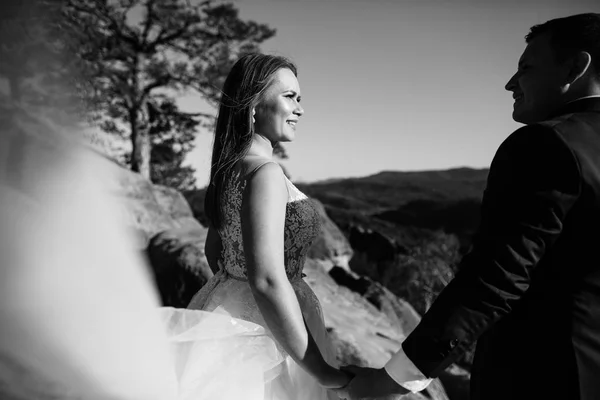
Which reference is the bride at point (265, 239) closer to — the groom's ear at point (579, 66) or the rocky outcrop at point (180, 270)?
the groom's ear at point (579, 66)

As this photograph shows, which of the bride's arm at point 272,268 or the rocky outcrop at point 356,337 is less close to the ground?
the bride's arm at point 272,268

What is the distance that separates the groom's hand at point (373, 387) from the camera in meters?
1.78

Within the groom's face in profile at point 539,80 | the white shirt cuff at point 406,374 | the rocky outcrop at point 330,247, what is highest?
the groom's face in profile at point 539,80

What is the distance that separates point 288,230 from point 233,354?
20.8 inches

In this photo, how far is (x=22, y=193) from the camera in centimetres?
120

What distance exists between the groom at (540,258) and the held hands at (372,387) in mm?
47

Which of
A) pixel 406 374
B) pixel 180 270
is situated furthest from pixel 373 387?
pixel 180 270

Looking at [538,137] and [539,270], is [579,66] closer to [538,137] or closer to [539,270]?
[538,137]

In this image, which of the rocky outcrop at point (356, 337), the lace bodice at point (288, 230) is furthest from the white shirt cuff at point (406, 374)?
the rocky outcrop at point (356, 337)

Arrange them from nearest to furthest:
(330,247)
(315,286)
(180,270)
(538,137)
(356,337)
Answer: (538,137)
(356,337)
(180,270)
(315,286)
(330,247)

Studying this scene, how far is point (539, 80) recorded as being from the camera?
1715 mm

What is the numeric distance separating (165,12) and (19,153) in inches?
535

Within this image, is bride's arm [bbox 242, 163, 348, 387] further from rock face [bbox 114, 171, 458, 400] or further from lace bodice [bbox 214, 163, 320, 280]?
rock face [bbox 114, 171, 458, 400]

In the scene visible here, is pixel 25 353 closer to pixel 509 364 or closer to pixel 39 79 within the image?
pixel 39 79
